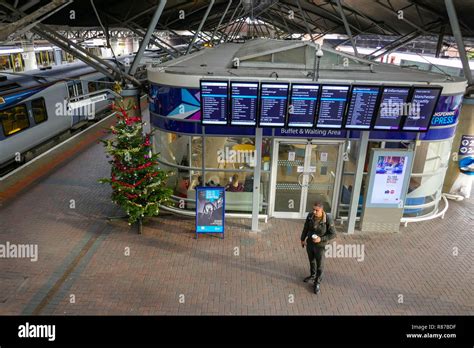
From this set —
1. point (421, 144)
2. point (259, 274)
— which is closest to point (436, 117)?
point (421, 144)

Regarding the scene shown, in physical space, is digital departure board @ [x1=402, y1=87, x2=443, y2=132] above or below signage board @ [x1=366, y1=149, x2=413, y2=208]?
above

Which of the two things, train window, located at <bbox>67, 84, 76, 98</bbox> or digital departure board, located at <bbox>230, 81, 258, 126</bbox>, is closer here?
digital departure board, located at <bbox>230, 81, 258, 126</bbox>

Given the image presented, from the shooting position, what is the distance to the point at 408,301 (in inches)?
289

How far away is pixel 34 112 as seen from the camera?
14.6m

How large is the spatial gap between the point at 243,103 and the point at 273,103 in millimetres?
694

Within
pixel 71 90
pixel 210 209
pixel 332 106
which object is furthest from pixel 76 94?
pixel 332 106

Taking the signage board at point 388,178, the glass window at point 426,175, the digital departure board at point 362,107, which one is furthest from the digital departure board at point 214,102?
the glass window at point 426,175

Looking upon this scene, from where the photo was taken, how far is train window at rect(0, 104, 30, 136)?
12833mm

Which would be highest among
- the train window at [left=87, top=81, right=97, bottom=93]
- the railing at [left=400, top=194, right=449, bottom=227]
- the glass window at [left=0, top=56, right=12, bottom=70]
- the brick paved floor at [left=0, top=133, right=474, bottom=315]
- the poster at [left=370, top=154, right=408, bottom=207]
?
the glass window at [left=0, top=56, right=12, bottom=70]

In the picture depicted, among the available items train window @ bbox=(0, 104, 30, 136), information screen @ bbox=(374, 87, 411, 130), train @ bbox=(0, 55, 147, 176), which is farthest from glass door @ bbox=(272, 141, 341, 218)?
train window @ bbox=(0, 104, 30, 136)

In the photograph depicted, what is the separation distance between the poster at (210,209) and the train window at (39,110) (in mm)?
9491

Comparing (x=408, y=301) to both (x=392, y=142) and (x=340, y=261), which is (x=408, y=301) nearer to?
(x=340, y=261)

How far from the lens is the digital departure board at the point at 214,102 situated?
838 centimetres

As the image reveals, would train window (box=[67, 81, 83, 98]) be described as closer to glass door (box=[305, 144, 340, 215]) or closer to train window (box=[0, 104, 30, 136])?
train window (box=[0, 104, 30, 136])
